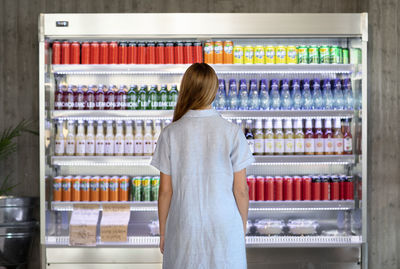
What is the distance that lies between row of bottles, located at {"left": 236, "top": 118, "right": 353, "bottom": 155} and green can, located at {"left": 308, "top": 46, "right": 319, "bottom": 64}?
1.55 ft

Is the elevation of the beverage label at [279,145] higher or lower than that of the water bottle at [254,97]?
lower

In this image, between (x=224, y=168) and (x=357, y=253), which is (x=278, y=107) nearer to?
(x=357, y=253)

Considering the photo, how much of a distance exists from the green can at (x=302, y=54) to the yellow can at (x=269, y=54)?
211 mm

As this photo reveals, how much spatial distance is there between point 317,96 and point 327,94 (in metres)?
0.09

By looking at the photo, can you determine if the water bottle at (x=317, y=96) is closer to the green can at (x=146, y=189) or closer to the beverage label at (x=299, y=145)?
the beverage label at (x=299, y=145)

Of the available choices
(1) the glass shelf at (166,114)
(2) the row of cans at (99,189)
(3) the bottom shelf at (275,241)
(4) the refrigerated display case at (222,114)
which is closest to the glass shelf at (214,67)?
(4) the refrigerated display case at (222,114)

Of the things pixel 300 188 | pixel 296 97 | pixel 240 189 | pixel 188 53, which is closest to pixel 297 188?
pixel 300 188

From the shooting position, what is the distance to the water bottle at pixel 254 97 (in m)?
4.27

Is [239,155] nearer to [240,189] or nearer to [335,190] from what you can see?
[240,189]

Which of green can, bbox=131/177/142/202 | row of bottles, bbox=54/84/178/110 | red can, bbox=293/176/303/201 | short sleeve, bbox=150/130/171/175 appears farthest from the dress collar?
red can, bbox=293/176/303/201

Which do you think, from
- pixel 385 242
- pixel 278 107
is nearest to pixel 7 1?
pixel 278 107

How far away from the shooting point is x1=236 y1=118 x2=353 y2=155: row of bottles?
424cm

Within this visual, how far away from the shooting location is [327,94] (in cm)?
429

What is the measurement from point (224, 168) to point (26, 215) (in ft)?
8.85
